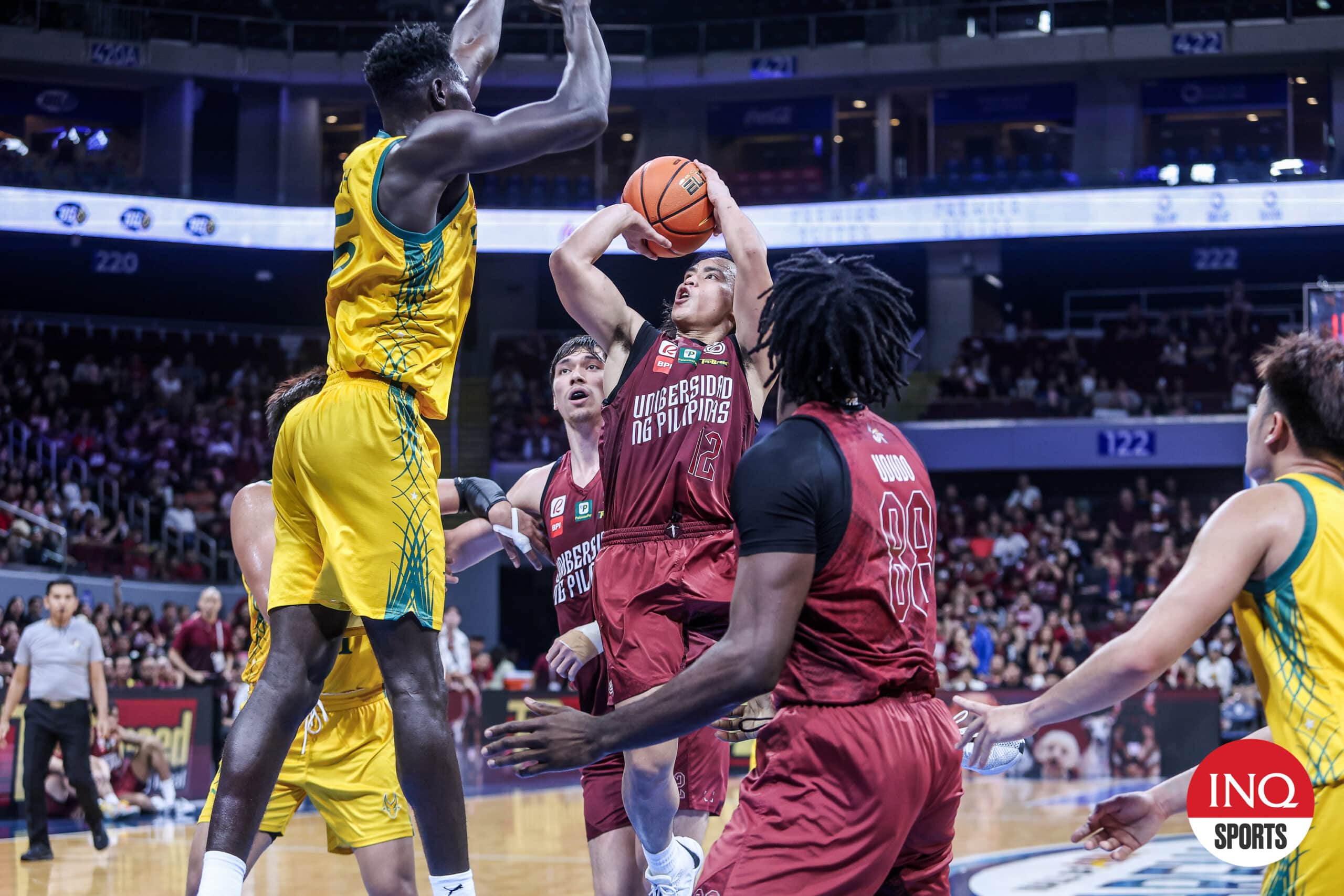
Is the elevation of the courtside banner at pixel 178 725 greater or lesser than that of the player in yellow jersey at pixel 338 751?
lesser

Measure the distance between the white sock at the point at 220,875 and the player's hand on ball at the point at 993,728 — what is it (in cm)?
191

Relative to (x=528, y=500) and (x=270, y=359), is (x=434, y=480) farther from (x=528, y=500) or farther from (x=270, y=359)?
(x=270, y=359)

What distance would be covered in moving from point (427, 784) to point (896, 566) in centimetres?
142

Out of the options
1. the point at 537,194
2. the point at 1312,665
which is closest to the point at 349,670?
the point at 1312,665

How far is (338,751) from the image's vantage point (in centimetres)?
498

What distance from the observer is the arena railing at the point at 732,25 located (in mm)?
26891

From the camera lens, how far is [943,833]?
3.01 metres

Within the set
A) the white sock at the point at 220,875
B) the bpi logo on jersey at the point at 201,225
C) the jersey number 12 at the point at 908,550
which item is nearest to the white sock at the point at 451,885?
the white sock at the point at 220,875

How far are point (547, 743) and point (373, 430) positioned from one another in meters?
1.37

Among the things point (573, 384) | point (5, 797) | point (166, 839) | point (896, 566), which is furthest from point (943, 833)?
point (5, 797)

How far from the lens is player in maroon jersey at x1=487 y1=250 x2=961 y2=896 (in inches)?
109

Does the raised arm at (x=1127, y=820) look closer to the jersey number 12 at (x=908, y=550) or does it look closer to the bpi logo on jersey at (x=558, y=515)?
the jersey number 12 at (x=908, y=550)

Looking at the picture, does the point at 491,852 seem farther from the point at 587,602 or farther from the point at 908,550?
the point at 908,550

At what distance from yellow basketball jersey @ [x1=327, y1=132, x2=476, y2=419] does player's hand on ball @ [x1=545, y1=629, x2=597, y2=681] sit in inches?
46.2
